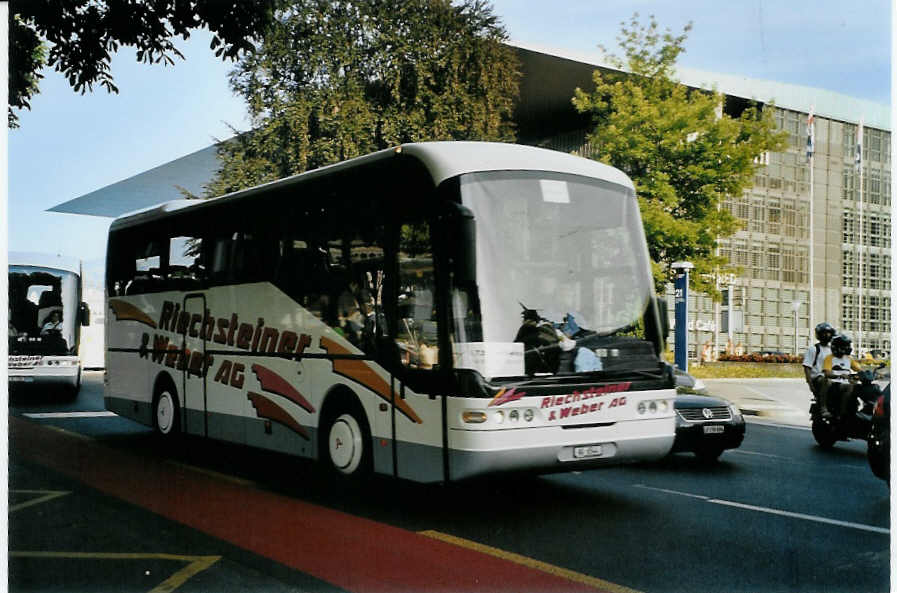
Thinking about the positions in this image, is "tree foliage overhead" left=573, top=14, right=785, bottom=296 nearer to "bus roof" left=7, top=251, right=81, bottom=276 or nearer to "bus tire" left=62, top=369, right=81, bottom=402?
"bus roof" left=7, top=251, right=81, bottom=276

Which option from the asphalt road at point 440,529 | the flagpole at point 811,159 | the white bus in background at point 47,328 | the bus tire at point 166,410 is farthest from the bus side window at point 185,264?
the flagpole at point 811,159

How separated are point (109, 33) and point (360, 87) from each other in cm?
268

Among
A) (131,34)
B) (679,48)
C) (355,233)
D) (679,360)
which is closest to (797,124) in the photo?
(679,48)

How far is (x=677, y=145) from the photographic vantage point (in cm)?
1638

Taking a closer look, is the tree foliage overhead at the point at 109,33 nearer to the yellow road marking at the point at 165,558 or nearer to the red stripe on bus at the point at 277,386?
the red stripe on bus at the point at 277,386

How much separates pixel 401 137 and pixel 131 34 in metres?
2.93

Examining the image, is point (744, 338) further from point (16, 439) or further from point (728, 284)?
point (16, 439)

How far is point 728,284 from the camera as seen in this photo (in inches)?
527

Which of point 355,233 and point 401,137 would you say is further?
point 401,137

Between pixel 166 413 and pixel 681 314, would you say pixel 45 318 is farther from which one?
pixel 681 314

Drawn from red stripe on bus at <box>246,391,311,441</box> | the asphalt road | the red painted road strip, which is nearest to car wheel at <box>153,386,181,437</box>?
the asphalt road

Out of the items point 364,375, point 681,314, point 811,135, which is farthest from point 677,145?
point 364,375

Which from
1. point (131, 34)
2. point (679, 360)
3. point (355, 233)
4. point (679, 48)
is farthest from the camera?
point (679, 360)

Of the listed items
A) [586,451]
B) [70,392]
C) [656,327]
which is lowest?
[70,392]
